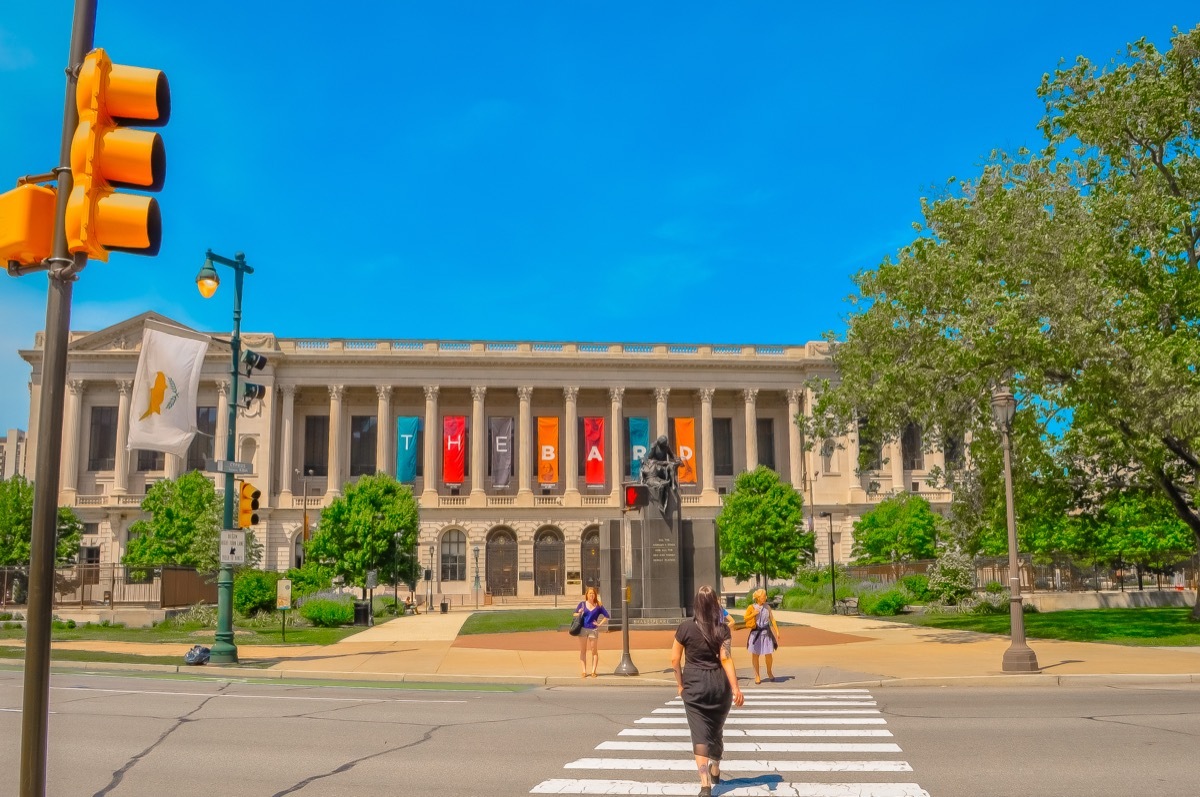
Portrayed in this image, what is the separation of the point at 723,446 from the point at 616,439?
1152 centimetres

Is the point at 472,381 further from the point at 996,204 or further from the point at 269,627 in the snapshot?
the point at 996,204

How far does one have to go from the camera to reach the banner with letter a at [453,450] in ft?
269

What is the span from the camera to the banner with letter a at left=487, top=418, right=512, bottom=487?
84062 millimetres

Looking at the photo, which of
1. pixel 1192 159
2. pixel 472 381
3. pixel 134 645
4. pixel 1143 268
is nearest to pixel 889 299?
pixel 1143 268

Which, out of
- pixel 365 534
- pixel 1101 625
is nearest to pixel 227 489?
pixel 1101 625

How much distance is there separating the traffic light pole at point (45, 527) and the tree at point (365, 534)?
62317mm

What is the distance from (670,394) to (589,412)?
7.50 meters

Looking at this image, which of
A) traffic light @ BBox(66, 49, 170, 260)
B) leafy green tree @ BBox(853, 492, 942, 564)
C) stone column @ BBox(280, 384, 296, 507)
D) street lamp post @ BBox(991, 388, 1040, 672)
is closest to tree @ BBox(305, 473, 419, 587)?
stone column @ BBox(280, 384, 296, 507)

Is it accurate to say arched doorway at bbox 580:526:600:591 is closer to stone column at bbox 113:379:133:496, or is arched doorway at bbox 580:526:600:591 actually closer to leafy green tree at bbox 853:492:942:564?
leafy green tree at bbox 853:492:942:564

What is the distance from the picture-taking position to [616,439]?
3497 inches

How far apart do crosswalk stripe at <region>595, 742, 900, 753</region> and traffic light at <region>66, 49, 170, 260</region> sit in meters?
8.62

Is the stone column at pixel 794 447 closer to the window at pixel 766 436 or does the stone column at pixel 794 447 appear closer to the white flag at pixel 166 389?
the window at pixel 766 436

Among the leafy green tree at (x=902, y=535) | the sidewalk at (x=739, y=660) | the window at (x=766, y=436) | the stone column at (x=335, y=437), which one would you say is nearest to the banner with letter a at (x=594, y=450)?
the window at (x=766, y=436)

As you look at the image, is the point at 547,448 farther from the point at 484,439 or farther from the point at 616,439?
the point at 484,439
